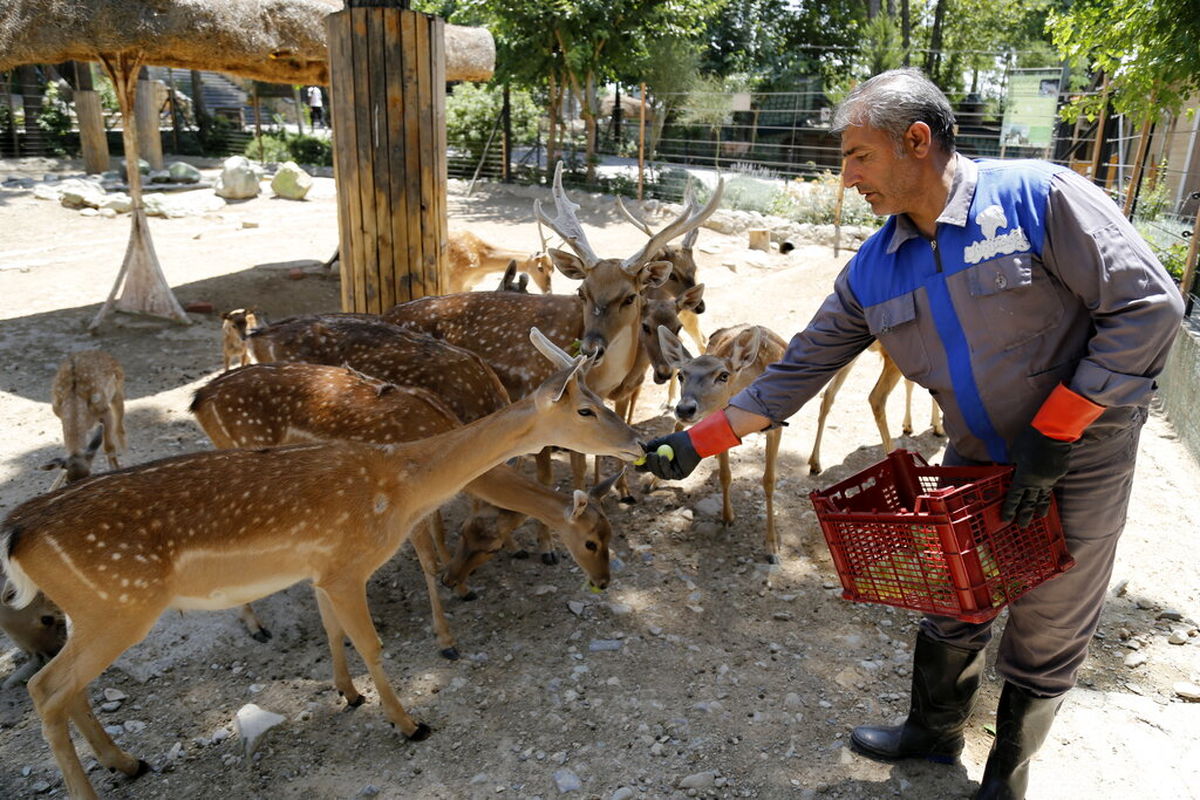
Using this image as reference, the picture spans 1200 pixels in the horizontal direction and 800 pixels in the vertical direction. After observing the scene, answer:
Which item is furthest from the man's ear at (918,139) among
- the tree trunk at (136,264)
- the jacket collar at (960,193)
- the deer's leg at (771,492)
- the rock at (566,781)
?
the tree trunk at (136,264)

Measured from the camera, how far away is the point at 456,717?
3.54 m

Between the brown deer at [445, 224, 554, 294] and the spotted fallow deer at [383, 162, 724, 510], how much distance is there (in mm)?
3272

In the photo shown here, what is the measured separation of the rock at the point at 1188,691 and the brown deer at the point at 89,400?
531 centimetres

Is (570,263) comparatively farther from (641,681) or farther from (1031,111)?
(1031,111)

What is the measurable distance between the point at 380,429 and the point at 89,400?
2.34 meters

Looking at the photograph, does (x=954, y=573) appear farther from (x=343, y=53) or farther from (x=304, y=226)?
(x=304, y=226)

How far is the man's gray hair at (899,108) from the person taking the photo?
2492 mm

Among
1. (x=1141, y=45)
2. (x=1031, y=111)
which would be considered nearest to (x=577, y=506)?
(x=1141, y=45)

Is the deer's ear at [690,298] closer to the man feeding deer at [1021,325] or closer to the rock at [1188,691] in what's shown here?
the man feeding deer at [1021,325]

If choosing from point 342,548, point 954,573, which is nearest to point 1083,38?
point 954,573

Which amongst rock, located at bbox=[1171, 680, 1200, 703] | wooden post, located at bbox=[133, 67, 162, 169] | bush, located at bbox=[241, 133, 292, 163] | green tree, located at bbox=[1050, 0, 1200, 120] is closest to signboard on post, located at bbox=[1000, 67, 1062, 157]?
green tree, located at bbox=[1050, 0, 1200, 120]

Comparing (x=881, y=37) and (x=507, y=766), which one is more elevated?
(x=881, y=37)

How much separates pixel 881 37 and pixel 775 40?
32.0ft

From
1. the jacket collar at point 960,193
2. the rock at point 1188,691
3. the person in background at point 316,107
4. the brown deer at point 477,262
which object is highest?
the person in background at point 316,107
